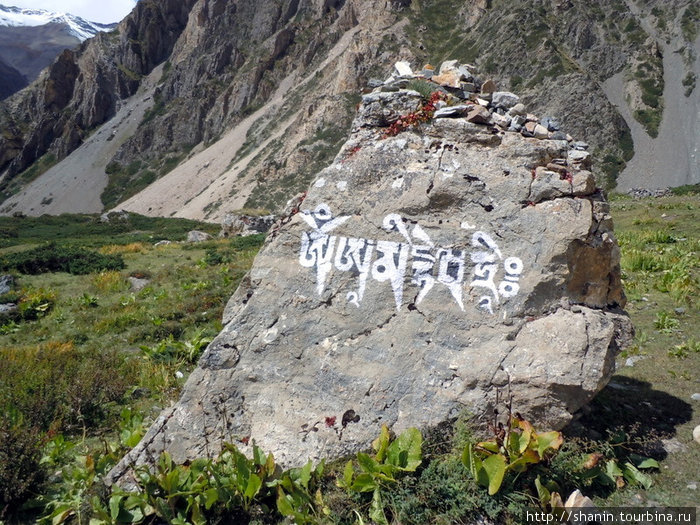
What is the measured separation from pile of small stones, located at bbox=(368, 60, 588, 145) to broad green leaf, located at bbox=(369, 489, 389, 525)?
4133 mm

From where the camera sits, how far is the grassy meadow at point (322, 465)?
4.01 meters

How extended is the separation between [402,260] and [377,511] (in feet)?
8.13

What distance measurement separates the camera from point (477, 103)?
223 inches

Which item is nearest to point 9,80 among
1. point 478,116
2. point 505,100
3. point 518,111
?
point 505,100

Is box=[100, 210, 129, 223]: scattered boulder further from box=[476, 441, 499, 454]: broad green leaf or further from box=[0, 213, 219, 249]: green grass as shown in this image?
box=[476, 441, 499, 454]: broad green leaf

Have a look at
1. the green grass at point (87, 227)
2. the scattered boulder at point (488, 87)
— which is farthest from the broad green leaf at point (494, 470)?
the green grass at point (87, 227)

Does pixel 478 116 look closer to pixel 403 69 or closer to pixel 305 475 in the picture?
pixel 403 69

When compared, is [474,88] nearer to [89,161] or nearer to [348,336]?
[348,336]

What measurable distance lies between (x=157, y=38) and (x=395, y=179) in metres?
150

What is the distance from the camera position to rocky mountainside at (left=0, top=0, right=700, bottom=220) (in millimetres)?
58594

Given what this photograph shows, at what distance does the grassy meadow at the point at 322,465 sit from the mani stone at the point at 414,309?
34 cm

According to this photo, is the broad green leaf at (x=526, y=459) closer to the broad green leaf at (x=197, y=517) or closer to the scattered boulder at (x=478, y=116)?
the broad green leaf at (x=197, y=517)

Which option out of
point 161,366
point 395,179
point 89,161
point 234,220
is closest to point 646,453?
point 395,179

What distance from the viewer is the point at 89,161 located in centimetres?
10925
